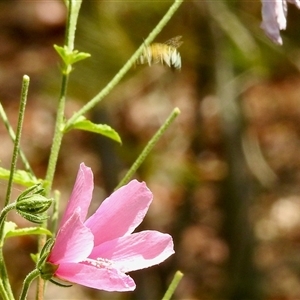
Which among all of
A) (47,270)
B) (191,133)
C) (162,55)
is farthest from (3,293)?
(191,133)

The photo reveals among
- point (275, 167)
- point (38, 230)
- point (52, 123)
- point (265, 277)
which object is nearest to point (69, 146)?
point (52, 123)

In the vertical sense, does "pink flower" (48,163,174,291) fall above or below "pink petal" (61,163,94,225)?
below

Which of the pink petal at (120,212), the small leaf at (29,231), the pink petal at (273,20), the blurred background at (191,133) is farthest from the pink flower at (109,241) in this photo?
the blurred background at (191,133)

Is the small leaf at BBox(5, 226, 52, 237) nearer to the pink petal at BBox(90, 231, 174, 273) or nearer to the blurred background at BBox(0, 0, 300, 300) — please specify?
the pink petal at BBox(90, 231, 174, 273)

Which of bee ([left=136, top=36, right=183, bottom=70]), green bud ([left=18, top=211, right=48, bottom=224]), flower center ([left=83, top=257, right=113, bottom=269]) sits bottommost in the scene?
flower center ([left=83, top=257, right=113, bottom=269])

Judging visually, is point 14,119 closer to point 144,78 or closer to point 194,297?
point 144,78

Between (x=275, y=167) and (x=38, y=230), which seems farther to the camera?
(x=275, y=167)

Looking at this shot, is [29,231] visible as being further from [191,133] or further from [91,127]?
[191,133]

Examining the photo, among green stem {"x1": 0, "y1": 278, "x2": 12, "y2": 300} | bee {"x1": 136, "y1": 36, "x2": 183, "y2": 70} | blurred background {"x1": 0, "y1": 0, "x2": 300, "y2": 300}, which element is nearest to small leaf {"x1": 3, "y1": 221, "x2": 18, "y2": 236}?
green stem {"x1": 0, "y1": 278, "x2": 12, "y2": 300}
